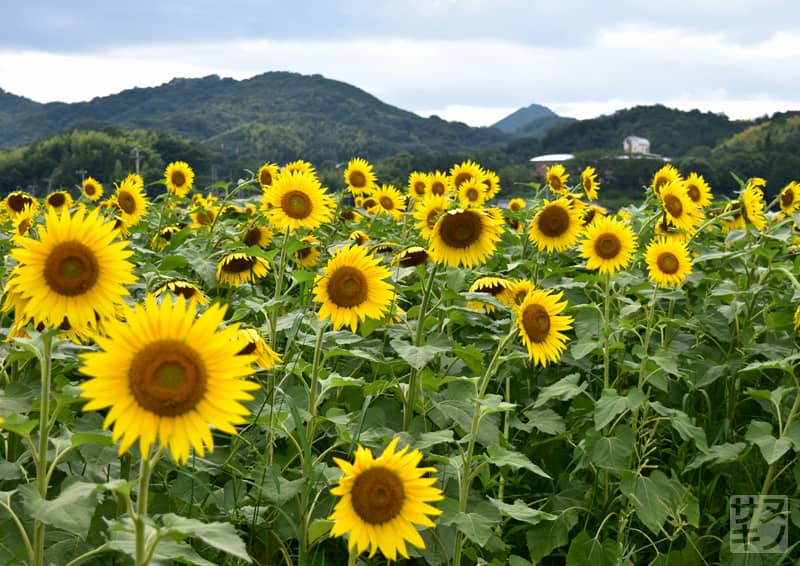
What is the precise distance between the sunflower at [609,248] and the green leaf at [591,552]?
1.53 m

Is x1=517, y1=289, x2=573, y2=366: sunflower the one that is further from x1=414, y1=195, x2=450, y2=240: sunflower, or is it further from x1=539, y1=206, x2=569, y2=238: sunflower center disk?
x1=539, y1=206, x2=569, y2=238: sunflower center disk

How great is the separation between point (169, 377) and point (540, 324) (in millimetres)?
1702

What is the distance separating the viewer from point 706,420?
4.25 meters

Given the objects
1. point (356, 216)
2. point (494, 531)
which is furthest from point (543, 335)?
point (356, 216)

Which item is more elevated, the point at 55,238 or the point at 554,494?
the point at 55,238

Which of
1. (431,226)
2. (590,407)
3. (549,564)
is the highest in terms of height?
(431,226)

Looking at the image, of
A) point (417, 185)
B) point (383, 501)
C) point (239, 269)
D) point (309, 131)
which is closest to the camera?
point (383, 501)

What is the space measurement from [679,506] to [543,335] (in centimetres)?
103

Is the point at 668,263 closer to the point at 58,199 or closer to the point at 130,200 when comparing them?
the point at 130,200

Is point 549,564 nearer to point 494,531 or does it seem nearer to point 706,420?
point 494,531

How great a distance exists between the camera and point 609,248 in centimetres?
415

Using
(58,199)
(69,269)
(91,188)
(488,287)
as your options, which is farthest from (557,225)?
(91,188)

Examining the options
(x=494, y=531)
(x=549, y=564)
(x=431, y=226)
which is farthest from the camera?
(x=431, y=226)

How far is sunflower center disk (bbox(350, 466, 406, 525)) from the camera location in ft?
6.79
